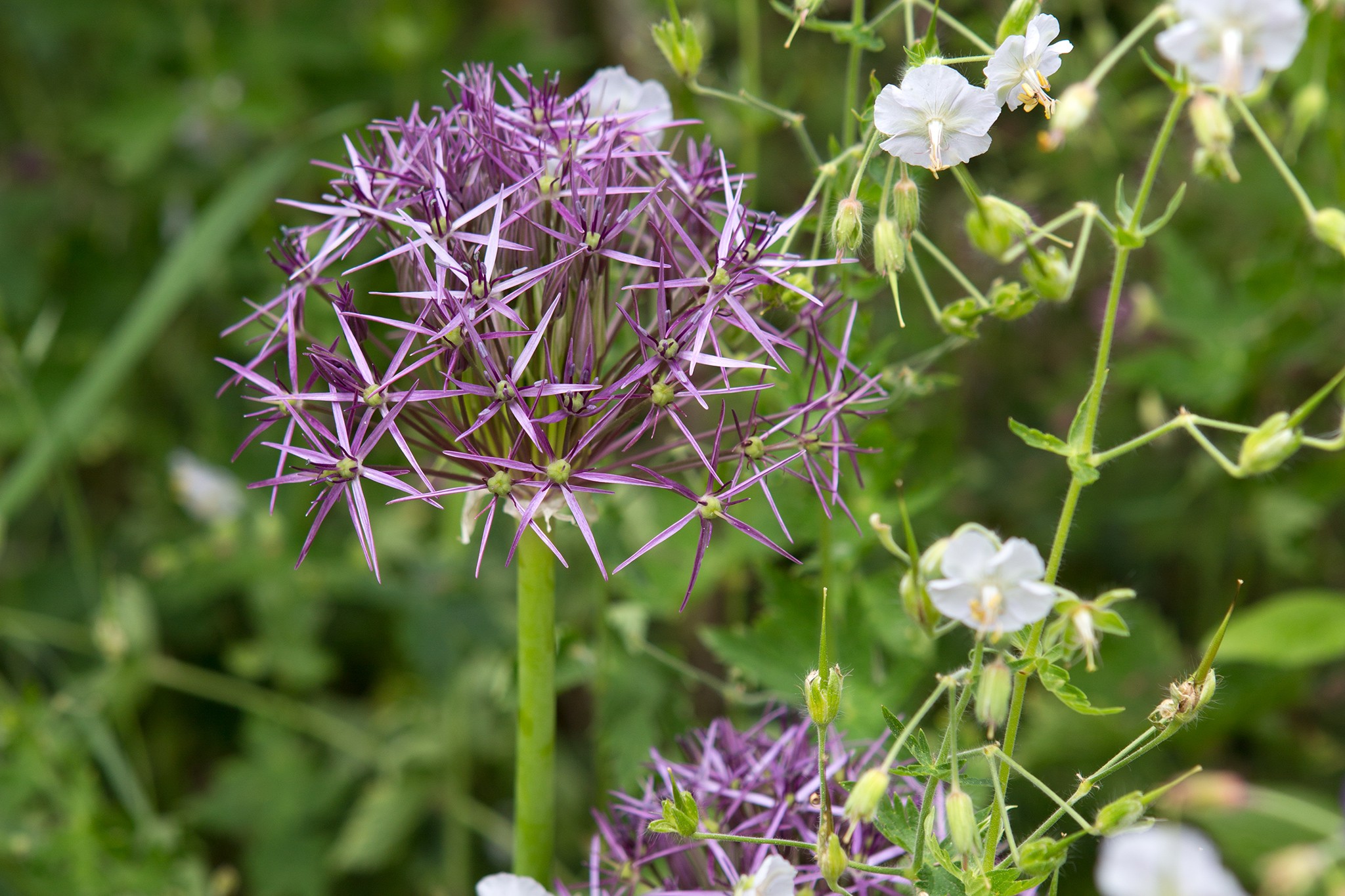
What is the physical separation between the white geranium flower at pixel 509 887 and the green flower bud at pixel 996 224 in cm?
57

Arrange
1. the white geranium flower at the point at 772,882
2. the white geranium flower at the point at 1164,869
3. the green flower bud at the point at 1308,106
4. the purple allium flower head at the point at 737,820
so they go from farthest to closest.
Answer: the green flower bud at the point at 1308,106
the purple allium flower head at the point at 737,820
the white geranium flower at the point at 772,882
the white geranium flower at the point at 1164,869

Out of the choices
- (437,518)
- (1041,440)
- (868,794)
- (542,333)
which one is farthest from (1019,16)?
(437,518)

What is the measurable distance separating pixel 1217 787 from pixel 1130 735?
3.04 ft

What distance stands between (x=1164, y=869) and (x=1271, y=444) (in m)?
0.26

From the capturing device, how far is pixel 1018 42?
0.71 metres

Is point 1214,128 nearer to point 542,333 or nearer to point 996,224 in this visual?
point 996,224

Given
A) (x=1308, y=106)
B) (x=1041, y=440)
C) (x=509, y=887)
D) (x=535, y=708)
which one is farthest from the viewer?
(x=1308, y=106)

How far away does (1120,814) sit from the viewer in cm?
69

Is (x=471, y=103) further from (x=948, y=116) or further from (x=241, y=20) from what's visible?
(x=241, y=20)

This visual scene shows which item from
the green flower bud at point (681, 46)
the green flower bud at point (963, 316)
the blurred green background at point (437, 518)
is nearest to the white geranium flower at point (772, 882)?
the blurred green background at point (437, 518)

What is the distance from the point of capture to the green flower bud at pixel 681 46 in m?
0.93

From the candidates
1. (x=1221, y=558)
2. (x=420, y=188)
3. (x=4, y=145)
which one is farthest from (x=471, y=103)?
(x=4, y=145)

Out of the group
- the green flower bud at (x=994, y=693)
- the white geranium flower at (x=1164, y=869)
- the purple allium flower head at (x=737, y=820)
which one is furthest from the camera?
the purple allium flower head at (x=737, y=820)

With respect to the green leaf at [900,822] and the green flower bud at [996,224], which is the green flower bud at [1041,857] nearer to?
the green leaf at [900,822]
